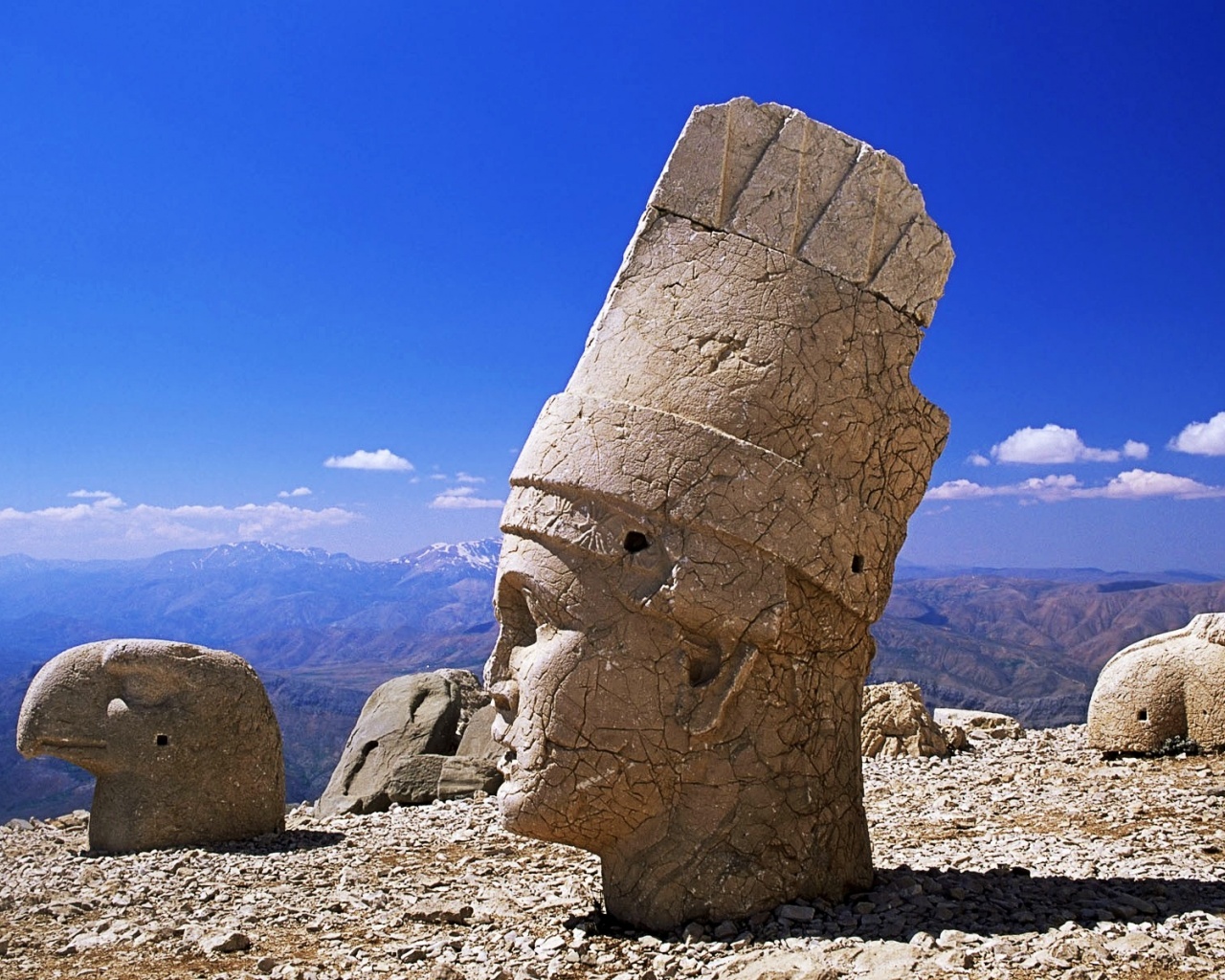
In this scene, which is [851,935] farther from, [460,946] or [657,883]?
[460,946]

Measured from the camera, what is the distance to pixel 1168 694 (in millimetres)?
8078

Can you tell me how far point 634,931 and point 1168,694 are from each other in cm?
578

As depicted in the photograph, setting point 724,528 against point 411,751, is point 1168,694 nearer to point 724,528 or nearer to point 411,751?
point 724,528

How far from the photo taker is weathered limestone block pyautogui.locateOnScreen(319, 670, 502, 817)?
9.17 metres

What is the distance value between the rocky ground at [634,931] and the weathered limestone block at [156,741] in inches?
11.3

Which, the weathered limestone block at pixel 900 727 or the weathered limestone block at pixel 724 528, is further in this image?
the weathered limestone block at pixel 900 727

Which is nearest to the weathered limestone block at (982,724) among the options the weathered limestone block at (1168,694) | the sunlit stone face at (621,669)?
the weathered limestone block at (1168,694)

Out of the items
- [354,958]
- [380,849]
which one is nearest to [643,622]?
[354,958]

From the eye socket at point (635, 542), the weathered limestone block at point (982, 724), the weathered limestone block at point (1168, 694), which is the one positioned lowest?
the weathered limestone block at point (982, 724)

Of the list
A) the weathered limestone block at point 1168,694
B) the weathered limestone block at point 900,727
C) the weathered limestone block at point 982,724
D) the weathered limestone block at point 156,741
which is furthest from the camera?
the weathered limestone block at point 982,724

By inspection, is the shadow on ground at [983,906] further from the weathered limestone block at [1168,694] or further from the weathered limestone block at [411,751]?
the weathered limestone block at [411,751]

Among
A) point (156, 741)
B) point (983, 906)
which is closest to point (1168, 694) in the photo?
point (983, 906)

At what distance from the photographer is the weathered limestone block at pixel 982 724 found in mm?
10664

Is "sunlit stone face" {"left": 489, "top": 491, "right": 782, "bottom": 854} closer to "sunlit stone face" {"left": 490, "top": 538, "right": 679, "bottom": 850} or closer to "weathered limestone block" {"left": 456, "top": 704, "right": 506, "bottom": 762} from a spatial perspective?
"sunlit stone face" {"left": 490, "top": 538, "right": 679, "bottom": 850}
